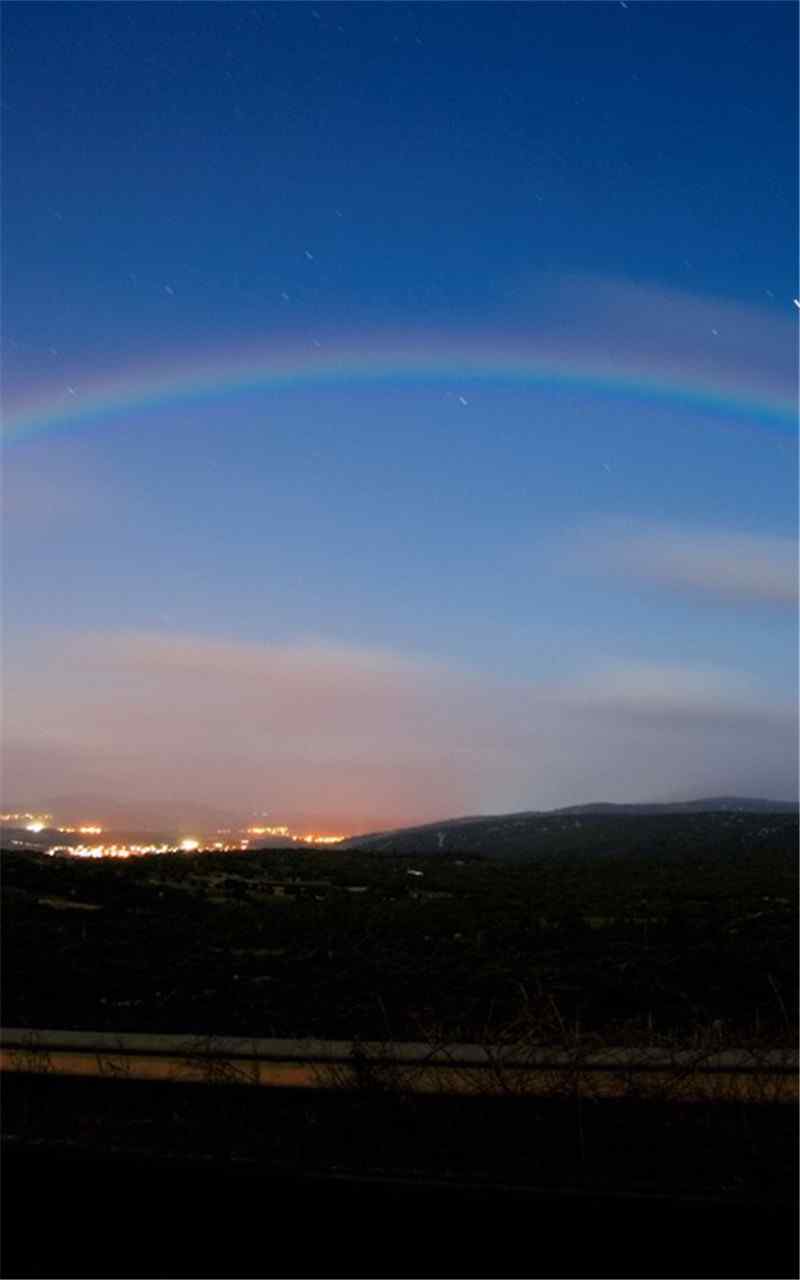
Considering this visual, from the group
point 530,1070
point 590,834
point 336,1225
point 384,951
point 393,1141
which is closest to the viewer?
point 336,1225

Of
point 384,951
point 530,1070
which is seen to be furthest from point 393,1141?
point 384,951

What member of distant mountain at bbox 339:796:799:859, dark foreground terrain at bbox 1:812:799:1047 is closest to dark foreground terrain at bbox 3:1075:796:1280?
dark foreground terrain at bbox 1:812:799:1047

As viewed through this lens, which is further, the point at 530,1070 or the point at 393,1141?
the point at 530,1070

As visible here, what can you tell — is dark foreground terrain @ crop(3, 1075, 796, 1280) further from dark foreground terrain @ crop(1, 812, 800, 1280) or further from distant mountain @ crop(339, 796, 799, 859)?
distant mountain @ crop(339, 796, 799, 859)

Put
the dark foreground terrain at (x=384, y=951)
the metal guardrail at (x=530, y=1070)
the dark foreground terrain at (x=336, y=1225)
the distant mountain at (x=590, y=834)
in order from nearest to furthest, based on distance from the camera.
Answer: the dark foreground terrain at (x=336, y=1225), the metal guardrail at (x=530, y=1070), the dark foreground terrain at (x=384, y=951), the distant mountain at (x=590, y=834)

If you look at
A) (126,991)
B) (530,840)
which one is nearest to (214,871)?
(126,991)

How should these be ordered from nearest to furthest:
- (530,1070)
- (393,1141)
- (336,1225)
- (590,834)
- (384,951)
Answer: (336,1225) → (393,1141) → (530,1070) → (384,951) → (590,834)

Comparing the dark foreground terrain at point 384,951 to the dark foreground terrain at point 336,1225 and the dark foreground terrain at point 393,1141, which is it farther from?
the dark foreground terrain at point 336,1225

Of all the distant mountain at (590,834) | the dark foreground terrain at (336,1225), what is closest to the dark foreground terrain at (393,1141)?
the dark foreground terrain at (336,1225)

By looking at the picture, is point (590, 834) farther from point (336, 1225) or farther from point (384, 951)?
point (336, 1225)
